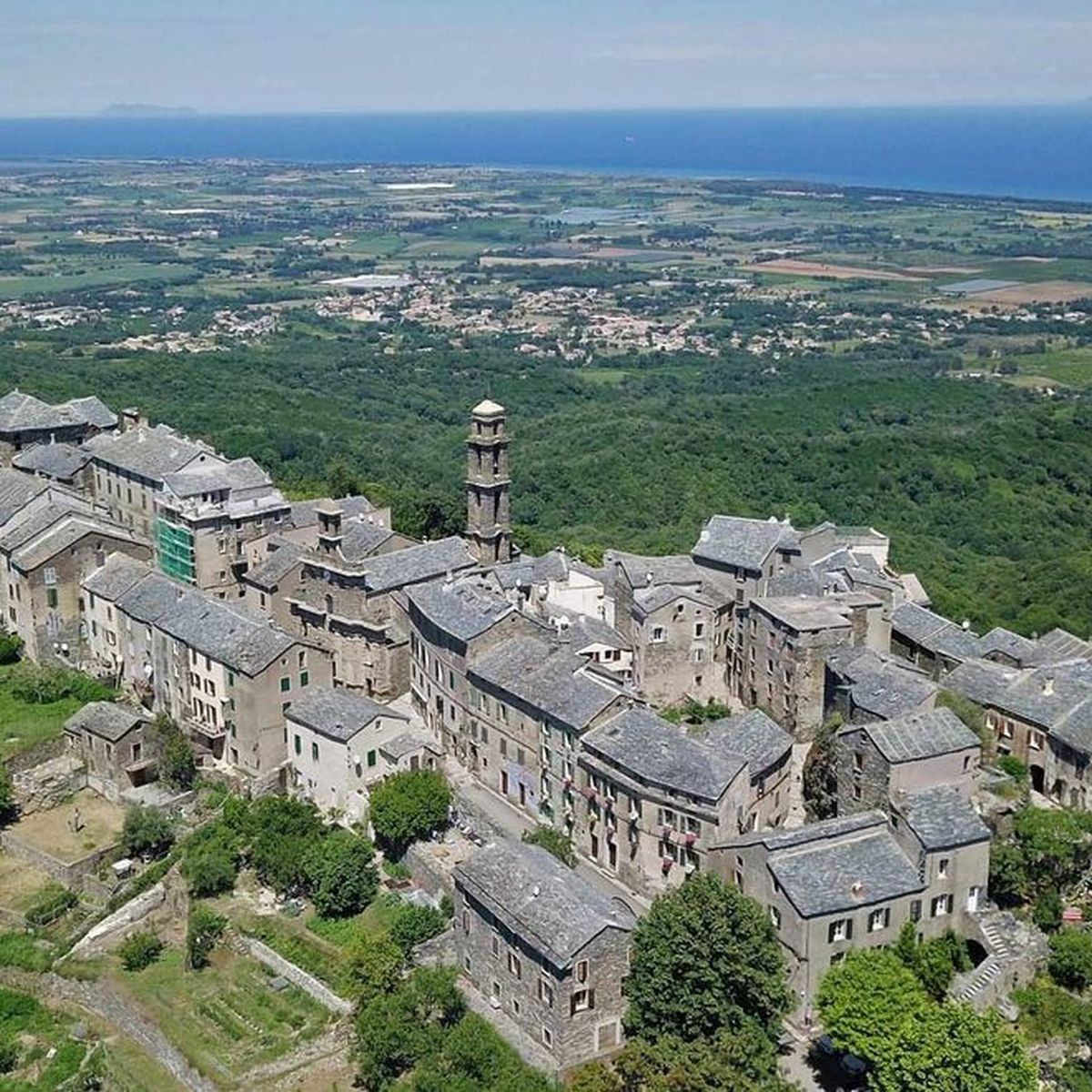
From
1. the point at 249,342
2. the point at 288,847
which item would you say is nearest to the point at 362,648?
the point at 288,847

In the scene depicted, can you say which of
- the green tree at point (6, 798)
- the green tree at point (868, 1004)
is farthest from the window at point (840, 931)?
the green tree at point (6, 798)

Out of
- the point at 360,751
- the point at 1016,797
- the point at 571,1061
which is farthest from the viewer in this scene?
the point at 360,751

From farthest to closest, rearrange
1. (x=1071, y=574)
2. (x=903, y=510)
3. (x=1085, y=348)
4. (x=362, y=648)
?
(x=1085, y=348) < (x=903, y=510) < (x=1071, y=574) < (x=362, y=648)

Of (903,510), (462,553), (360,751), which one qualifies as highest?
(462,553)

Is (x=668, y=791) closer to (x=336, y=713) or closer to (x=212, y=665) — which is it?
(x=336, y=713)

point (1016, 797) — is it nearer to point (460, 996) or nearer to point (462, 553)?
point (460, 996)

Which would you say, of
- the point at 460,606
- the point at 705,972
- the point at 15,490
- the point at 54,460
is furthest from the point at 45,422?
Result: the point at 705,972

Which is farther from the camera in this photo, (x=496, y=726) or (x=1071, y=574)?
(x=1071, y=574)
